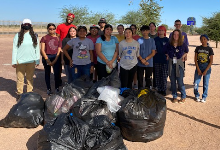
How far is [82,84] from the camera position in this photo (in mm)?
4156

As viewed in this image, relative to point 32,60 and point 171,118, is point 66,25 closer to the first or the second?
point 32,60

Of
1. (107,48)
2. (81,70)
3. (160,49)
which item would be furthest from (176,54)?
(81,70)

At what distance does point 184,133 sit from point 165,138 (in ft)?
1.20

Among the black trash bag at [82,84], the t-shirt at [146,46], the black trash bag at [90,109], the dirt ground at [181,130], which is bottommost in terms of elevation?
the dirt ground at [181,130]

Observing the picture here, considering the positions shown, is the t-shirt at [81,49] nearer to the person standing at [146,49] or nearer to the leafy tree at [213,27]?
the person standing at [146,49]

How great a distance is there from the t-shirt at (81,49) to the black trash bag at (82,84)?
37 cm

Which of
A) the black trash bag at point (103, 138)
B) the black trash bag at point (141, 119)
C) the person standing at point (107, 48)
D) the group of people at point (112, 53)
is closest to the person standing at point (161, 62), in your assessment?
the group of people at point (112, 53)

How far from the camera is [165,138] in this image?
3318 mm

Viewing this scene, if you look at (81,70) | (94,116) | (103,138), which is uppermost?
(81,70)

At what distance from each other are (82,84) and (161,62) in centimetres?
206

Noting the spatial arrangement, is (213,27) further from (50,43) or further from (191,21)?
(50,43)

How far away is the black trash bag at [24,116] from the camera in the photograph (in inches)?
139

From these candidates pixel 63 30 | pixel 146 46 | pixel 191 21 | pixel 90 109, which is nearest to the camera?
pixel 90 109

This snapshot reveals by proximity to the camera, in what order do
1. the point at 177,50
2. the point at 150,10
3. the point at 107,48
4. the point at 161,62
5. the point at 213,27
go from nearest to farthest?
the point at 107,48 < the point at 177,50 < the point at 161,62 < the point at 150,10 < the point at 213,27
